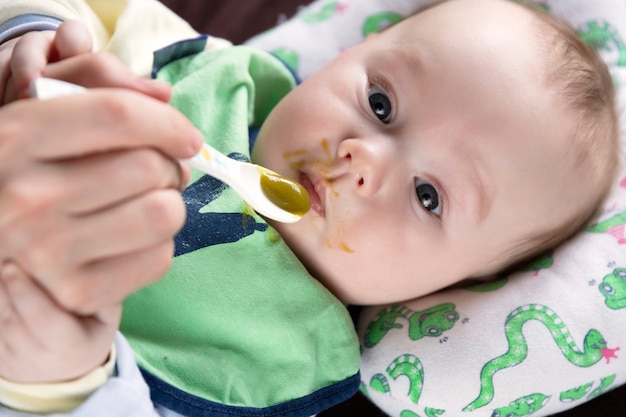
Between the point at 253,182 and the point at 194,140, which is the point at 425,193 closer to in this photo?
the point at 253,182

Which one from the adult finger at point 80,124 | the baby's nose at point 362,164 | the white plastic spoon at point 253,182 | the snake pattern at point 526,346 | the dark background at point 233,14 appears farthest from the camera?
the dark background at point 233,14

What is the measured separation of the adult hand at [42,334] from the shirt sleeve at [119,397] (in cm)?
4

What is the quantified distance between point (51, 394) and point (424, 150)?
23.3 inches

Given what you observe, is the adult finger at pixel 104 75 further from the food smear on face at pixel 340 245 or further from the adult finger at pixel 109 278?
the food smear on face at pixel 340 245

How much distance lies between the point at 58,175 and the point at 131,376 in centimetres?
36

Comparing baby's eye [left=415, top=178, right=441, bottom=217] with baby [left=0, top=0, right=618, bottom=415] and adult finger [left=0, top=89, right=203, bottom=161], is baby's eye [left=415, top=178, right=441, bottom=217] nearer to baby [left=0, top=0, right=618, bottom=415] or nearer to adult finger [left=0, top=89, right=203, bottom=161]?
baby [left=0, top=0, right=618, bottom=415]

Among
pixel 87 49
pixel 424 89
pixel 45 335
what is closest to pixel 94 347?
pixel 45 335

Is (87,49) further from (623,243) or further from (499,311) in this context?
(623,243)

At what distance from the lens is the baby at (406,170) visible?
0.96 metres

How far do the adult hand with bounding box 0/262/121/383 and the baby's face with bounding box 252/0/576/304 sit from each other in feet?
1.25

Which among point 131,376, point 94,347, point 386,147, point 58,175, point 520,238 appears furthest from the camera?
point 520,238

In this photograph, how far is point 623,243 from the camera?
1160 mm

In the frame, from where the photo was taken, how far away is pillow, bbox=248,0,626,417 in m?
1.08

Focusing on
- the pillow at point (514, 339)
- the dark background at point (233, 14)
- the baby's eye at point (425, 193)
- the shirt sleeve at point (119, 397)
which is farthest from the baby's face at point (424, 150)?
the dark background at point (233, 14)
